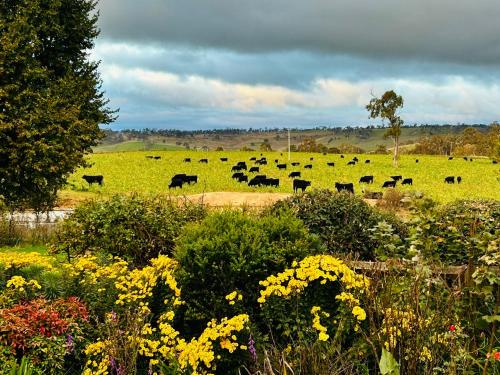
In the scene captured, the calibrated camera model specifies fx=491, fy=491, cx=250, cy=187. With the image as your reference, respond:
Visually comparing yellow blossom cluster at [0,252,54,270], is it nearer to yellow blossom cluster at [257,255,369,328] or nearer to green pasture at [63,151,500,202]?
yellow blossom cluster at [257,255,369,328]

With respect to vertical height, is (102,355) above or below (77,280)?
below

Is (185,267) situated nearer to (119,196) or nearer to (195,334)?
(195,334)

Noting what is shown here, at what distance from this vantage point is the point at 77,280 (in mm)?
8016

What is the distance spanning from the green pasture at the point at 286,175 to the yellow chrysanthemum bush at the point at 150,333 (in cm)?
2890

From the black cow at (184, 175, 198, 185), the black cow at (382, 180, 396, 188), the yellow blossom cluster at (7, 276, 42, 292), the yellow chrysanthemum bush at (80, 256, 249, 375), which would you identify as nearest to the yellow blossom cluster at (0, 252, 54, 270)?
the yellow blossom cluster at (7, 276, 42, 292)

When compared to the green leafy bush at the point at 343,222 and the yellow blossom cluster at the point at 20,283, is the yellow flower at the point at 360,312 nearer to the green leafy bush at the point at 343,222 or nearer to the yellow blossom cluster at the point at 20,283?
the yellow blossom cluster at the point at 20,283

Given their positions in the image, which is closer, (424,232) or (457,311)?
(457,311)

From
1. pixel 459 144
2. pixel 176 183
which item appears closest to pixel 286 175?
pixel 176 183

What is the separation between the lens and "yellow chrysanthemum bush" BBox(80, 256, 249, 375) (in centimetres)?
627

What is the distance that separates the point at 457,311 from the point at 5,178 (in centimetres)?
1859

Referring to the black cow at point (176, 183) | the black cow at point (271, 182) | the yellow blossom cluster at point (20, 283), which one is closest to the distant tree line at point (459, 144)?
the black cow at point (271, 182)

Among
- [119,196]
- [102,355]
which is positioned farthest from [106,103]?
[102,355]

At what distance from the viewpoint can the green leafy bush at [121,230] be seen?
12.3 metres

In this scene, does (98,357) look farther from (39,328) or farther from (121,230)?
(121,230)
